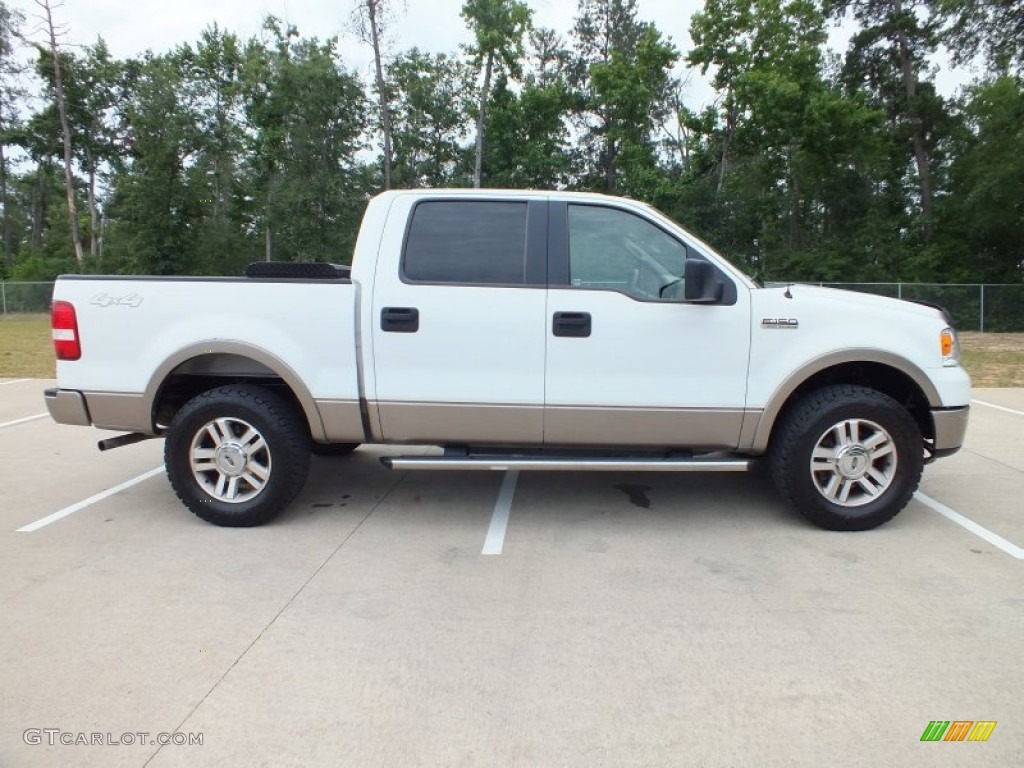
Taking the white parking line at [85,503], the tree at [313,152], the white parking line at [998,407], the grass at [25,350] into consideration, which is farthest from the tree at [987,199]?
the white parking line at [85,503]

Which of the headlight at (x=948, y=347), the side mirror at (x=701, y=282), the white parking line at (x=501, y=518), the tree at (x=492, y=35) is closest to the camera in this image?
the side mirror at (x=701, y=282)

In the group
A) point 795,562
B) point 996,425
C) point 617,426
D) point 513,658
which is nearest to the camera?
point 513,658

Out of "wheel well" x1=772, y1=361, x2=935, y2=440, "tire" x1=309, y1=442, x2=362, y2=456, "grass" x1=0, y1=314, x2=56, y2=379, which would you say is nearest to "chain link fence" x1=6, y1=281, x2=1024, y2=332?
"wheel well" x1=772, y1=361, x2=935, y2=440

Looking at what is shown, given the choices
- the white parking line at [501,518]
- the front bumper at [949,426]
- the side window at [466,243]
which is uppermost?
the side window at [466,243]

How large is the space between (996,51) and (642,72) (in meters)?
14.1

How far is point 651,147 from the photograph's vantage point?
1398 inches

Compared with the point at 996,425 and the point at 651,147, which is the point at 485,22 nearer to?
the point at 651,147

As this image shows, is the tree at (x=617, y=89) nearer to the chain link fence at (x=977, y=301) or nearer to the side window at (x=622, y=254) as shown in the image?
the chain link fence at (x=977, y=301)

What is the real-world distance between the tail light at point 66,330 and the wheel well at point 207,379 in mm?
577

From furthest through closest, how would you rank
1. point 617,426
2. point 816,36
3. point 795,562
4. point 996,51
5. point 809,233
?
point 809,233 → point 816,36 → point 996,51 → point 617,426 → point 795,562

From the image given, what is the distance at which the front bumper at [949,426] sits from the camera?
4.54 metres

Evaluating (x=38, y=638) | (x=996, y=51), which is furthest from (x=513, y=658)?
(x=996, y=51)

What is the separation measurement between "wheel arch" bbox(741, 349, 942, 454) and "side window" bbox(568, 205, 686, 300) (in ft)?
2.93

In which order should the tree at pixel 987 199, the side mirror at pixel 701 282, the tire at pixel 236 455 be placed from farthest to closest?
the tree at pixel 987 199
the tire at pixel 236 455
the side mirror at pixel 701 282
